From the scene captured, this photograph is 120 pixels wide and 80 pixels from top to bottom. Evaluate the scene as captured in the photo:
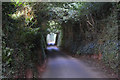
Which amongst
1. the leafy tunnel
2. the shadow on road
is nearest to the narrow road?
the leafy tunnel

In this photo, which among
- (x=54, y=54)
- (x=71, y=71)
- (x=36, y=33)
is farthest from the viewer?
(x=54, y=54)

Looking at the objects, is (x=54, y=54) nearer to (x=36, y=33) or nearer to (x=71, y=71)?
(x=71, y=71)

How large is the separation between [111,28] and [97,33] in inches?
78.7

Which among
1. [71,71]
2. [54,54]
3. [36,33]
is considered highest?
[36,33]

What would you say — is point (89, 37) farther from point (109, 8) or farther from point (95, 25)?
point (109, 8)

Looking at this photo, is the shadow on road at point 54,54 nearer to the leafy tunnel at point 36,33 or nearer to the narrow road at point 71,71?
the leafy tunnel at point 36,33

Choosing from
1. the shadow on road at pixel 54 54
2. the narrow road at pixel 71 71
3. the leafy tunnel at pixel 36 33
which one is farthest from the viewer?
the shadow on road at pixel 54 54

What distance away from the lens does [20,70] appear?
12.2 feet

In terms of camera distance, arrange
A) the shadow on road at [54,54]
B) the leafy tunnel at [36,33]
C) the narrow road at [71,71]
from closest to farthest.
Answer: the leafy tunnel at [36,33]
the narrow road at [71,71]
the shadow on road at [54,54]

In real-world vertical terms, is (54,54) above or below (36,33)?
below

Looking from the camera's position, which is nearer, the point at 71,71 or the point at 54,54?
the point at 71,71

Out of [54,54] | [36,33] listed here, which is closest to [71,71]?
[36,33]

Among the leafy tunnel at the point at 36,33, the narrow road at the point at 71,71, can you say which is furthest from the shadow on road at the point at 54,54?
the narrow road at the point at 71,71

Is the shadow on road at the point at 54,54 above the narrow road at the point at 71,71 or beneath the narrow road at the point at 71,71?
beneath
